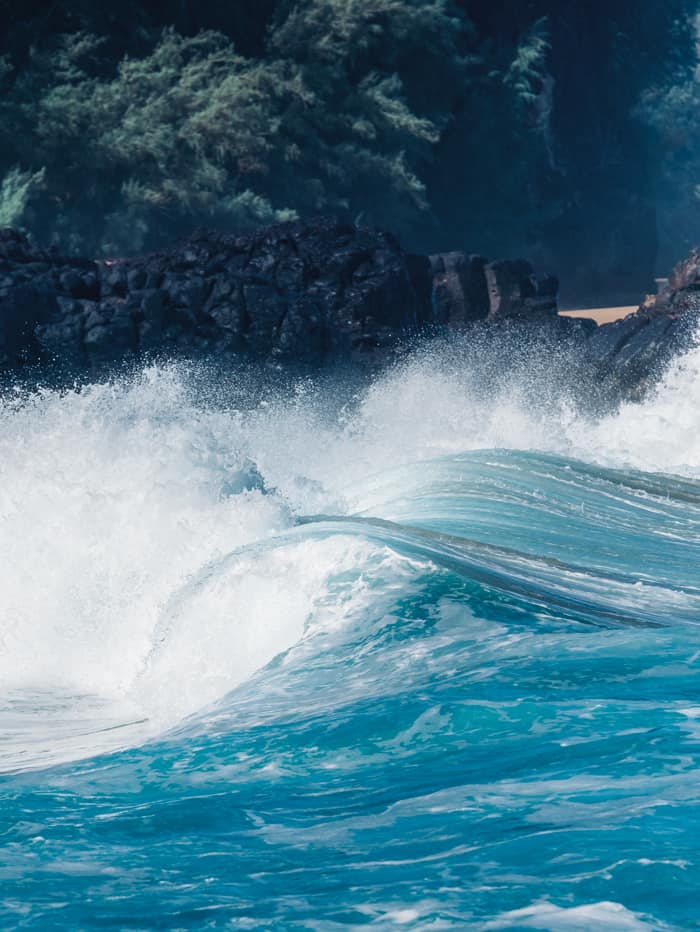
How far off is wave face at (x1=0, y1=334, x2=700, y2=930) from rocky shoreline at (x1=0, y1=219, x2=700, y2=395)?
8976 millimetres

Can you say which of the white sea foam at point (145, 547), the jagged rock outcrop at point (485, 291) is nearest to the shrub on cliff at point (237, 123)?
the jagged rock outcrop at point (485, 291)

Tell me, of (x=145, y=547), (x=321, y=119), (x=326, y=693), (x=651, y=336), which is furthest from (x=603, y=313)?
(x=326, y=693)

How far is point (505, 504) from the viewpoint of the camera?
8578 mm

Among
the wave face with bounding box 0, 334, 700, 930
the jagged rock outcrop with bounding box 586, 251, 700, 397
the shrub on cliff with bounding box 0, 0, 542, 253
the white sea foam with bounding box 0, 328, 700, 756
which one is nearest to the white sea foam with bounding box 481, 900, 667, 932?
the wave face with bounding box 0, 334, 700, 930

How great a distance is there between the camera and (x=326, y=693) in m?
4.12

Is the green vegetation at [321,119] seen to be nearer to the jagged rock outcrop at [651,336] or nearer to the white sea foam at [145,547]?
the jagged rock outcrop at [651,336]

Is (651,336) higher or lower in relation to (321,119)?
lower

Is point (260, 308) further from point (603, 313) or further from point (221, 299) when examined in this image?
point (603, 313)

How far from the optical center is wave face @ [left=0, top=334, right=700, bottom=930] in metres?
2.58

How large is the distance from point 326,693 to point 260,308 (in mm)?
15630

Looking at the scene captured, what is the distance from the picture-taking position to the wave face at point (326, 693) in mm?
2580

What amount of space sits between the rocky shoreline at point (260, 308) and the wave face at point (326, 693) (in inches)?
353

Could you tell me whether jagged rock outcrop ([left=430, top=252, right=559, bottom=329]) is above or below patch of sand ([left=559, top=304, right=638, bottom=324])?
above

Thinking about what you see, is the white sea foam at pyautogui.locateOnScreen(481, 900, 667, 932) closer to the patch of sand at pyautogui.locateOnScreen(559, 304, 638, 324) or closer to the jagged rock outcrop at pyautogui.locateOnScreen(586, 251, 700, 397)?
the jagged rock outcrop at pyautogui.locateOnScreen(586, 251, 700, 397)
